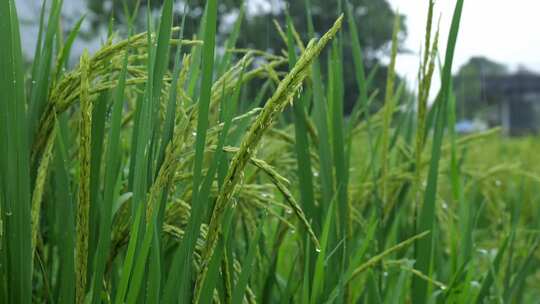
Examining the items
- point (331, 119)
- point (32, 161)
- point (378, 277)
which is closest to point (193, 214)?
point (32, 161)

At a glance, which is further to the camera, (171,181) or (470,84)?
(470,84)

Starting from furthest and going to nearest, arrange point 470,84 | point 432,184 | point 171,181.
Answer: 1. point 470,84
2. point 432,184
3. point 171,181

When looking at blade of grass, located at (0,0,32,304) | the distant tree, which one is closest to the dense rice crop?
blade of grass, located at (0,0,32,304)

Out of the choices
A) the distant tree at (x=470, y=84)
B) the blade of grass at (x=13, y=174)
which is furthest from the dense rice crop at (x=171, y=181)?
the distant tree at (x=470, y=84)

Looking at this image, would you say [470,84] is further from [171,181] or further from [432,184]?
[171,181]

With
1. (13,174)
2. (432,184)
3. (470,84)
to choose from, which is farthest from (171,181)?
(470,84)

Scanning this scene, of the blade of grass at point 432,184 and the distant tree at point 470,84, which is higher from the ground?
the distant tree at point 470,84

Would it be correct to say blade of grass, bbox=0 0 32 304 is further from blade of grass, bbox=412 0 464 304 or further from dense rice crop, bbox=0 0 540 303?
blade of grass, bbox=412 0 464 304

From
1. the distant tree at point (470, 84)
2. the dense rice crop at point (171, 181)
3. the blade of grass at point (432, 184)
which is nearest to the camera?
the dense rice crop at point (171, 181)

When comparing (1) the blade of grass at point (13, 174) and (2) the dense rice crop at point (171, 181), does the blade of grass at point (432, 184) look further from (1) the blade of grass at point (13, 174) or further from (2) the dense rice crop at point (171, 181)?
(1) the blade of grass at point (13, 174)

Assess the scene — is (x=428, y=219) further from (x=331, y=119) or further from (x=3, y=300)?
(x=3, y=300)

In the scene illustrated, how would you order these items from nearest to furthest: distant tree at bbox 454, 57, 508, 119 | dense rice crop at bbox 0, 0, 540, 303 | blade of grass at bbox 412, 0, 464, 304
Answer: dense rice crop at bbox 0, 0, 540, 303
blade of grass at bbox 412, 0, 464, 304
distant tree at bbox 454, 57, 508, 119

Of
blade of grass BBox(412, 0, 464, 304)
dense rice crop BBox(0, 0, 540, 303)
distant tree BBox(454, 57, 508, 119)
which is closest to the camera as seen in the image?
dense rice crop BBox(0, 0, 540, 303)

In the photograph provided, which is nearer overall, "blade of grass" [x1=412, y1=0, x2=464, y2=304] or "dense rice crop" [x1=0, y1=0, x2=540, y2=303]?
"dense rice crop" [x1=0, y1=0, x2=540, y2=303]
